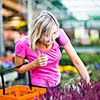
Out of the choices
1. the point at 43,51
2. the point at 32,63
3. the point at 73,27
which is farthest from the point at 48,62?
the point at 73,27

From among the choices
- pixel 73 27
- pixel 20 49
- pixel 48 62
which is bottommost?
pixel 48 62

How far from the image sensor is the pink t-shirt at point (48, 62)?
127 inches

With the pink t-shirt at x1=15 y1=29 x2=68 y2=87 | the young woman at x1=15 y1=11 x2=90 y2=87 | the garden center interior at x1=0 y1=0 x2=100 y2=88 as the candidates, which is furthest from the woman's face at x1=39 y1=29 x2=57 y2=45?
the garden center interior at x1=0 y1=0 x2=100 y2=88

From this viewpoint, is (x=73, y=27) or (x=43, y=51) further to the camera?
(x=73, y=27)

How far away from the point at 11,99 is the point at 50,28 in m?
0.65

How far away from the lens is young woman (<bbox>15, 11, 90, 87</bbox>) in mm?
3104

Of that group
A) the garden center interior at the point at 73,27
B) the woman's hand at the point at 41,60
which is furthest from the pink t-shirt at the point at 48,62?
the garden center interior at the point at 73,27

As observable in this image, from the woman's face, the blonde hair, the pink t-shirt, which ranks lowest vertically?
the pink t-shirt

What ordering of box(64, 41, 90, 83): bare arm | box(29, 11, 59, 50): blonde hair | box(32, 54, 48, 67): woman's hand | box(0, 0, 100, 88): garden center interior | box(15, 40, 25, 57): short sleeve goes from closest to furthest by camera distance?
box(32, 54, 48, 67): woman's hand
box(29, 11, 59, 50): blonde hair
box(15, 40, 25, 57): short sleeve
box(64, 41, 90, 83): bare arm
box(0, 0, 100, 88): garden center interior

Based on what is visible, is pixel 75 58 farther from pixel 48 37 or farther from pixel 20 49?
pixel 20 49

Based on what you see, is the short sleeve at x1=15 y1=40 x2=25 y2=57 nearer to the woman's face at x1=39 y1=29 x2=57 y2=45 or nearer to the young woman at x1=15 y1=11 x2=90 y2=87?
the young woman at x1=15 y1=11 x2=90 y2=87

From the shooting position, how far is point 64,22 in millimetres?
7730

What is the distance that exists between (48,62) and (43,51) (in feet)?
0.32

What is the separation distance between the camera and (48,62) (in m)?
3.26
